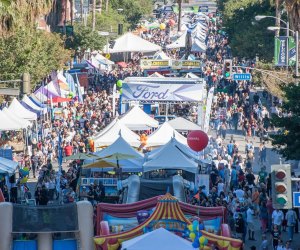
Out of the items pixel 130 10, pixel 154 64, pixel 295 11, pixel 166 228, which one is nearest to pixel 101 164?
pixel 166 228

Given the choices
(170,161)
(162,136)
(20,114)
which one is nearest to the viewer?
(170,161)

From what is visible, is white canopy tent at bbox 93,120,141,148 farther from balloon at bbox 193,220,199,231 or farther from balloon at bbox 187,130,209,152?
balloon at bbox 193,220,199,231

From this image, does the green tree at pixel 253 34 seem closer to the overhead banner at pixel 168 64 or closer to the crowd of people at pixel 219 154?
the crowd of people at pixel 219 154

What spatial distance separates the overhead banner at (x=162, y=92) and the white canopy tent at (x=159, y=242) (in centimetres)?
2442

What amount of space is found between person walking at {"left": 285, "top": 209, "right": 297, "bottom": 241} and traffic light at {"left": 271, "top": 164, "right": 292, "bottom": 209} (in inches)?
417

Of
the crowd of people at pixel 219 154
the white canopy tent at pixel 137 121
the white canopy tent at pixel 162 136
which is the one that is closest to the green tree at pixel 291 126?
the crowd of people at pixel 219 154

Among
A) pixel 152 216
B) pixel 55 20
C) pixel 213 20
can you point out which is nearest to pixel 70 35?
pixel 55 20

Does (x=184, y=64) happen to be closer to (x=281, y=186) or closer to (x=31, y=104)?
(x=31, y=104)

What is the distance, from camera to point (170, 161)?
35000 mm

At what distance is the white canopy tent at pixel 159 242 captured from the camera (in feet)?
75.5

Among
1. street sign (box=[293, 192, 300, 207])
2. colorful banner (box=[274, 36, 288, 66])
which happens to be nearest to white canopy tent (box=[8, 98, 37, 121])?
colorful banner (box=[274, 36, 288, 66])

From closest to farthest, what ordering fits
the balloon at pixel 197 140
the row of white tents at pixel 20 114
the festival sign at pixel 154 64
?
the balloon at pixel 197 140 < the row of white tents at pixel 20 114 < the festival sign at pixel 154 64

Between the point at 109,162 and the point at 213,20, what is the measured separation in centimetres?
10219

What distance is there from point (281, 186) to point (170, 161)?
16.1m
